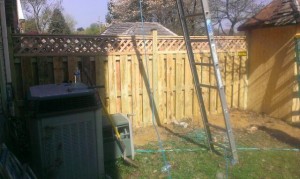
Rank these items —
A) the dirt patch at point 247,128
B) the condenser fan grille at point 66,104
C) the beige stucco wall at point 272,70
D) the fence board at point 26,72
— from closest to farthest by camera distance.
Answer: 1. the condenser fan grille at point 66,104
2. the fence board at point 26,72
3. the dirt patch at point 247,128
4. the beige stucco wall at point 272,70

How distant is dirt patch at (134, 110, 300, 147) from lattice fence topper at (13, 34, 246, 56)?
5.79ft

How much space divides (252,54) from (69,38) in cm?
484

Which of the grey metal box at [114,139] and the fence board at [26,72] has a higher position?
the fence board at [26,72]

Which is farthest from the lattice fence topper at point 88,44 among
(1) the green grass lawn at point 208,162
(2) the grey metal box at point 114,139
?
(1) the green grass lawn at point 208,162

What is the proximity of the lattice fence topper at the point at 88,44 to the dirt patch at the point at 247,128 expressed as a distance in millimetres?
1766

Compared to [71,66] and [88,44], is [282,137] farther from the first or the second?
[71,66]

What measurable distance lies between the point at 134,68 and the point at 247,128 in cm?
288

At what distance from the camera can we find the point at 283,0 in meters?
7.52

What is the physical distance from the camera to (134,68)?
21.4 feet

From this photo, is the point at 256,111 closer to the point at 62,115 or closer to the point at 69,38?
the point at 69,38

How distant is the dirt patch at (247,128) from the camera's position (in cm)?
607

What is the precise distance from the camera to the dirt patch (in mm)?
6074

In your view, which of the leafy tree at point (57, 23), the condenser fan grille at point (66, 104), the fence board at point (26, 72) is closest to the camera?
the condenser fan grille at point (66, 104)

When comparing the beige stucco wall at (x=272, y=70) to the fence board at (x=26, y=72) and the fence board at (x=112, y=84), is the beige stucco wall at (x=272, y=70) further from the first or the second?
the fence board at (x=26, y=72)
